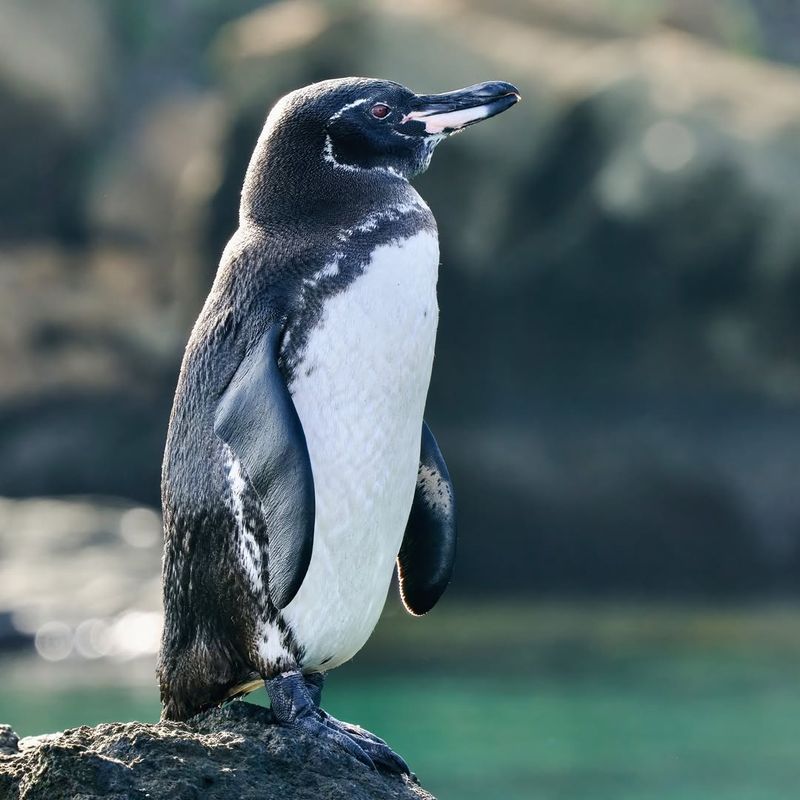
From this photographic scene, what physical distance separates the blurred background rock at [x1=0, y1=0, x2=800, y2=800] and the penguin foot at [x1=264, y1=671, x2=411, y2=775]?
696 cm

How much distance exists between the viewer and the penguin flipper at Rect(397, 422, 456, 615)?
3.38 metres

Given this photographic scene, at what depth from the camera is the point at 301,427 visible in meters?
2.91

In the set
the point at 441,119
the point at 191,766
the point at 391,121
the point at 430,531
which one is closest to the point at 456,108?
the point at 441,119

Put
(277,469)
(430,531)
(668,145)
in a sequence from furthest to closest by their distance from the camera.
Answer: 1. (668,145)
2. (430,531)
3. (277,469)

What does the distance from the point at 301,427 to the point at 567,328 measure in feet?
29.4

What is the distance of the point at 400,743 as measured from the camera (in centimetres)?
754

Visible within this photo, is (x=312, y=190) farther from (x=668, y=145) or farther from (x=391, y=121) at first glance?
(x=668, y=145)

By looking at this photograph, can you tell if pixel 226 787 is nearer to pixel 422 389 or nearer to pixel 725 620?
pixel 422 389

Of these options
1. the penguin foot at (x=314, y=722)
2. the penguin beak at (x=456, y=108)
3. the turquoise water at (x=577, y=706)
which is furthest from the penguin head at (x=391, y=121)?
the turquoise water at (x=577, y=706)

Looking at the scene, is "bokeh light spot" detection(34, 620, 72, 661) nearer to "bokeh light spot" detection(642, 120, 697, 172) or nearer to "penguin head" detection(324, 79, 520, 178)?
"bokeh light spot" detection(642, 120, 697, 172)

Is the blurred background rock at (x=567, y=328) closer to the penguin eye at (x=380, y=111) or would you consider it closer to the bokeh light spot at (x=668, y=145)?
the bokeh light spot at (x=668, y=145)

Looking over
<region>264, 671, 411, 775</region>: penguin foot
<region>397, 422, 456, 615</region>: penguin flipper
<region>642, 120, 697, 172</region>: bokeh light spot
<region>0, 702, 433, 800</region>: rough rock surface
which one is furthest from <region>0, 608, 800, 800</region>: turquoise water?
<region>0, 702, 433, 800</region>: rough rock surface

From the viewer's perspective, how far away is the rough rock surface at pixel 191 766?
260 cm

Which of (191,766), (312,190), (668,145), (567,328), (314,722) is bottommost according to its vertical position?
(191,766)
